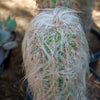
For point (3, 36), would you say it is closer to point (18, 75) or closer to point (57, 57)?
point (18, 75)

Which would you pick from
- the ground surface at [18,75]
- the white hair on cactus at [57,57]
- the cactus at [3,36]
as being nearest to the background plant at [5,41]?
the cactus at [3,36]

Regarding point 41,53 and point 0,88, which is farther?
point 0,88

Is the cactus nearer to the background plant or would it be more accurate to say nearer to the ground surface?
the background plant

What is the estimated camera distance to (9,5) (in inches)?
98.5

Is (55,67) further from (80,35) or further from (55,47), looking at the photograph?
(80,35)

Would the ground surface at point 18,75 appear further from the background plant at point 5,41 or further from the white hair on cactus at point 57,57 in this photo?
the white hair on cactus at point 57,57

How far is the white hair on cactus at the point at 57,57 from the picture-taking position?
724mm

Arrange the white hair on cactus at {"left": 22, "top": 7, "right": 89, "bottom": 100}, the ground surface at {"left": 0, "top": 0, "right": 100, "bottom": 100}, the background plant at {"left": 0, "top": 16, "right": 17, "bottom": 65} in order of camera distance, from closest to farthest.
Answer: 1. the white hair on cactus at {"left": 22, "top": 7, "right": 89, "bottom": 100}
2. the ground surface at {"left": 0, "top": 0, "right": 100, "bottom": 100}
3. the background plant at {"left": 0, "top": 16, "right": 17, "bottom": 65}

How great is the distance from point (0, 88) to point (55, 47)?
115 centimetres

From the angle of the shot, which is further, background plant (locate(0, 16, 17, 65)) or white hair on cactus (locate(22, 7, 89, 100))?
background plant (locate(0, 16, 17, 65))

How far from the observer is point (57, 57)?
0.72 meters

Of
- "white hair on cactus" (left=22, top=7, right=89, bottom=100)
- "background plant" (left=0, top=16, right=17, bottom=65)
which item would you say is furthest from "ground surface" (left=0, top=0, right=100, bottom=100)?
"white hair on cactus" (left=22, top=7, right=89, bottom=100)

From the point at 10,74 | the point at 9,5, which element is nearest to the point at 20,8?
the point at 9,5

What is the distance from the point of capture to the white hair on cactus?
2.38 feet
